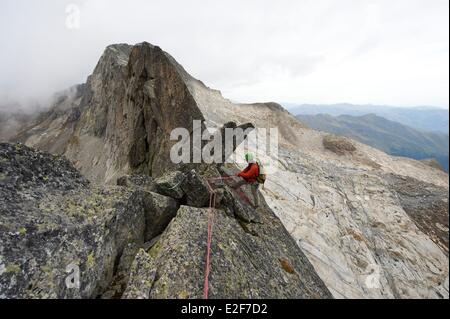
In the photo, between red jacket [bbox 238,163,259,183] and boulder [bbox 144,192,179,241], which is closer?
boulder [bbox 144,192,179,241]

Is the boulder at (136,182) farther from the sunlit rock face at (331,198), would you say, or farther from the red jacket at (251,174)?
the red jacket at (251,174)

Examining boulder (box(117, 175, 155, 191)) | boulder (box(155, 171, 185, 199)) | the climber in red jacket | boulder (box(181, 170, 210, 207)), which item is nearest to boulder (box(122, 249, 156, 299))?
boulder (box(155, 171, 185, 199))

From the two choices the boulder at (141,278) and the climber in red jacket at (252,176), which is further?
the climber in red jacket at (252,176)

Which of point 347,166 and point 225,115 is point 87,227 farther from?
point 225,115

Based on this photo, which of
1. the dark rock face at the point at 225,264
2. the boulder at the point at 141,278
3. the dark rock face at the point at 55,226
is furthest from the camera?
the dark rock face at the point at 225,264

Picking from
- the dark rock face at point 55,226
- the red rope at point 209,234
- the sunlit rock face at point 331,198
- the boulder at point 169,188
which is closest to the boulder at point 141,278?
the dark rock face at point 55,226

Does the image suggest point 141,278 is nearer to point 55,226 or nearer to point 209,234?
point 209,234

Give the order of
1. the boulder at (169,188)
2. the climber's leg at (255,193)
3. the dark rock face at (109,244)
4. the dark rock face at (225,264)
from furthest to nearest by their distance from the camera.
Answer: the climber's leg at (255,193)
the boulder at (169,188)
the dark rock face at (225,264)
the dark rock face at (109,244)

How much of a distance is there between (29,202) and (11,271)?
252 centimetres

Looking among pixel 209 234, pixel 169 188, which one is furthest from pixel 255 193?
pixel 209 234

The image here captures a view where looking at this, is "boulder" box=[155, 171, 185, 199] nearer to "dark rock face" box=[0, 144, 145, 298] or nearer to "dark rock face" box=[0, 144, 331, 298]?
"dark rock face" box=[0, 144, 331, 298]

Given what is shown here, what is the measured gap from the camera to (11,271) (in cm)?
748

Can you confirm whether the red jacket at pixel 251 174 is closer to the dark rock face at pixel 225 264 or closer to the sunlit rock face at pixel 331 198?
the dark rock face at pixel 225 264

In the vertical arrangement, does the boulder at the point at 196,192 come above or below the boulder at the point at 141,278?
above
